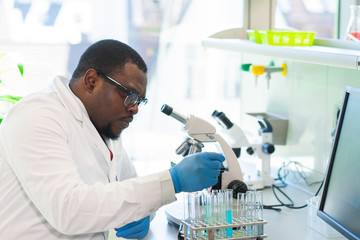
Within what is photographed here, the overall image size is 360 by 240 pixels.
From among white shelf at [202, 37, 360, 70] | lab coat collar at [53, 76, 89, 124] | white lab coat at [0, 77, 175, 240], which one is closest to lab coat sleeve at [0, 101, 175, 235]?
white lab coat at [0, 77, 175, 240]

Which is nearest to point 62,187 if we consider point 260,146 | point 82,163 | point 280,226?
point 82,163

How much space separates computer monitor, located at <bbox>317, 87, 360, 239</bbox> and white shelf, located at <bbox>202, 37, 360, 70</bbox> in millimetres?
94

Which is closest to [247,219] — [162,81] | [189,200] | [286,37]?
[189,200]

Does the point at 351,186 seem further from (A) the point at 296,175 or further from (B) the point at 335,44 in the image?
(A) the point at 296,175

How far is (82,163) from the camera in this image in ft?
4.91

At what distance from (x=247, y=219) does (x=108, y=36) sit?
2.39 meters

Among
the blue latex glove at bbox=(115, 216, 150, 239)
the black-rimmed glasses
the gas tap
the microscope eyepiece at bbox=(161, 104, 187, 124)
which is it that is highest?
the black-rimmed glasses

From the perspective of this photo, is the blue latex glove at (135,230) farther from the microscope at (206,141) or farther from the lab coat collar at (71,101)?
the lab coat collar at (71,101)

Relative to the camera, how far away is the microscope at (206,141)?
5.30ft

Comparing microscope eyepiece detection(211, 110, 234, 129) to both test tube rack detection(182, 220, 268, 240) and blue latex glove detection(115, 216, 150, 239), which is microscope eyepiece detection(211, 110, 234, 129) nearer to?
blue latex glove detection(115, 216, 150, 239)

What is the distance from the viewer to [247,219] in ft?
4.89

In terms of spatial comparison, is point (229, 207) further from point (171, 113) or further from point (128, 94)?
point (128, 94)

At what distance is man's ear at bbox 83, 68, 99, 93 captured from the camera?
151 centimetres

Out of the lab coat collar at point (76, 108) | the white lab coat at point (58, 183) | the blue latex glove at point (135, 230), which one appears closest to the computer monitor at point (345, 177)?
→ the white lab coat at point (58, 183)
